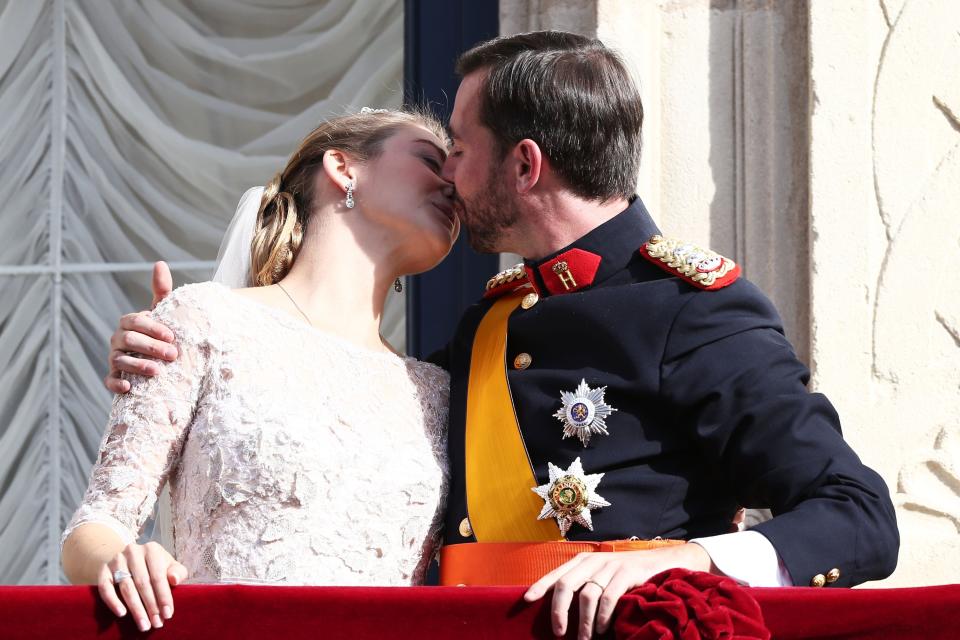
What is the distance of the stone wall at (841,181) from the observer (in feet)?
8.81

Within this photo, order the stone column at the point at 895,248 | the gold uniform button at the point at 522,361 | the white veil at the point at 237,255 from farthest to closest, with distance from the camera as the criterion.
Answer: the stone column at the point at 895,248
the white veil at the point at 237,255
the gold uniform button at the point at 522,361

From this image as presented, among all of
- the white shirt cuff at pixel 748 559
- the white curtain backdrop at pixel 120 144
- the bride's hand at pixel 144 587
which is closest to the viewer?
the bride's hand at pixel 144 587

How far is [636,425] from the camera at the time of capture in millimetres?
1960

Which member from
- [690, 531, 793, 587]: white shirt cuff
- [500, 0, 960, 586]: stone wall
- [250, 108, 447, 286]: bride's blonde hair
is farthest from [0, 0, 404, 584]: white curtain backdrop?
[690, 531, 793, 587]: white shirt cuff

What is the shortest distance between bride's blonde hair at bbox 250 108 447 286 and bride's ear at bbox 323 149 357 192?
1cm

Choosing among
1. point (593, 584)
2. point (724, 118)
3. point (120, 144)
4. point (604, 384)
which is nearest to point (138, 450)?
point (604, 384)

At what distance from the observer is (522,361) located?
211cm

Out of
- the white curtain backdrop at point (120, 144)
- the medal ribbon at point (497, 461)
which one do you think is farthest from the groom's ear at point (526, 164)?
the white curtain backdrop at point (120, 144)

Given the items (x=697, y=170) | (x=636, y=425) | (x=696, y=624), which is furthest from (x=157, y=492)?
(x=697, y=170)

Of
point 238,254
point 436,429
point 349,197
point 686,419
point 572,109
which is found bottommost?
point 436,429

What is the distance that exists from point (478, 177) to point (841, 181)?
88 cm

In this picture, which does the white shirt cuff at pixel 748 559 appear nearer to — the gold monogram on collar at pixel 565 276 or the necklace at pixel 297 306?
the gold monogram on collar at pixel 565 276

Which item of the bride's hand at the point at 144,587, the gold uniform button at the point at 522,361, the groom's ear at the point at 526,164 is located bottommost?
the bride's hand at the point at 144,587

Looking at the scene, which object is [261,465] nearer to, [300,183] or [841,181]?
[300,183]
